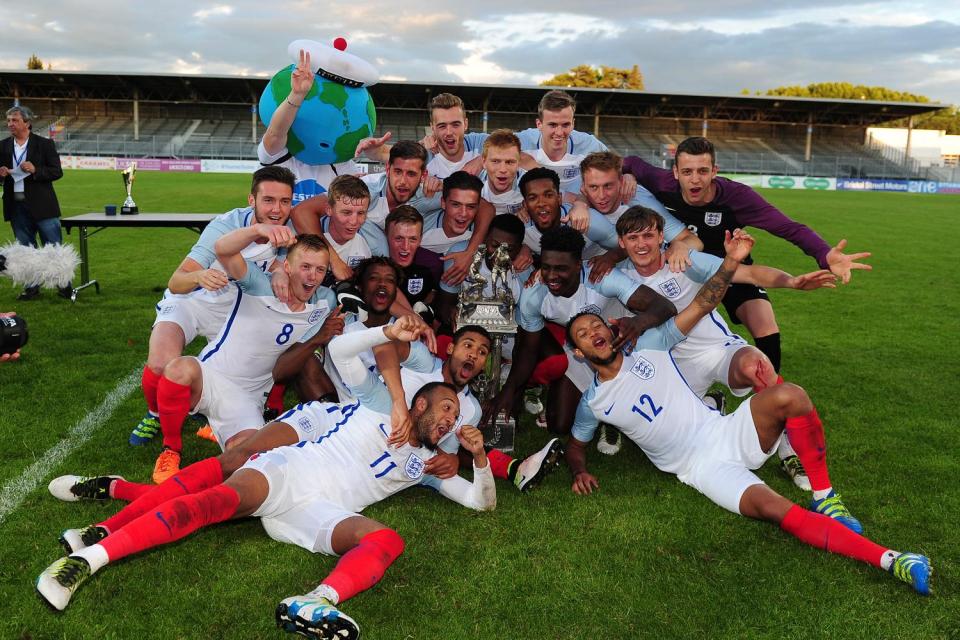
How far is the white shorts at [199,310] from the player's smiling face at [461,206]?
1.49m

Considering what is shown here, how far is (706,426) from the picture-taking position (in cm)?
400

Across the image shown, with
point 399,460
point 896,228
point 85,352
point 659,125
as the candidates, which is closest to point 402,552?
point 399,460

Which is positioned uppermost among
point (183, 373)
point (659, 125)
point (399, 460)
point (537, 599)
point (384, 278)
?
point (659, 125)

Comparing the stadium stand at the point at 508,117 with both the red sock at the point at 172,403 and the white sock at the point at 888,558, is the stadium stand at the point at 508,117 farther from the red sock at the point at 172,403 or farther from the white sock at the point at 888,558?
the white sock at the point at 888,558

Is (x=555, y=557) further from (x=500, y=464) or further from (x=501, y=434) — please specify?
(x=501, y=434)

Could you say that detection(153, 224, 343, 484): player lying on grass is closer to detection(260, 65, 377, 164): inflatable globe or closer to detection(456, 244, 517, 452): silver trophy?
detection(456, 244, 517, 452): silver trophy

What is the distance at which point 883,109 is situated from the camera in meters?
47.0

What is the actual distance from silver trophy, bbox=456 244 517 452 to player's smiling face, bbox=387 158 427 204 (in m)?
0.64

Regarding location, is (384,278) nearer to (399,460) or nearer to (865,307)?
(399,460)

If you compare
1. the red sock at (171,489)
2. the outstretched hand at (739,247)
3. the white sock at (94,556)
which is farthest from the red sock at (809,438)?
the white sock at (94,556)

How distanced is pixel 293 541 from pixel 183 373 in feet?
4.34

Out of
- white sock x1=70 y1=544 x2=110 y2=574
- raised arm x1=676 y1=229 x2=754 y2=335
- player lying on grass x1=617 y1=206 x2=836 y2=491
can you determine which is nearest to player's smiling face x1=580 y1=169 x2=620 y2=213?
player lying on grass x1=617 y1=206 x2=836 y2=491

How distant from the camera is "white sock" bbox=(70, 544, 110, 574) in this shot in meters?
2.83

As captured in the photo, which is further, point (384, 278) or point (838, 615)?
point (384, 278)
